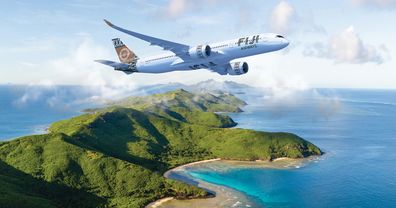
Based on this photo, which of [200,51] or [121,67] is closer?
[200,51]

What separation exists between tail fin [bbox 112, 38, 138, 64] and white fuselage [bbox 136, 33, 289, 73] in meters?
25.1

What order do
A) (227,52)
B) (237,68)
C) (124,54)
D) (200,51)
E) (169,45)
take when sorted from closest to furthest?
(200,51) < (227,52) < (169,45) < (237,68) < (124,54)

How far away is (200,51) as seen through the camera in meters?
81.7

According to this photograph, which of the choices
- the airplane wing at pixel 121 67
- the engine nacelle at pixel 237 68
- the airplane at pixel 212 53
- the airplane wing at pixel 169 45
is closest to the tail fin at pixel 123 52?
the airplane wing at pixel 121 67

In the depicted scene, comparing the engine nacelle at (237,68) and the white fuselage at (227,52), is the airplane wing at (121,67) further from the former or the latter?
the engine nacelle at (237,68)

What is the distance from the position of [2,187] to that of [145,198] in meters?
52.6

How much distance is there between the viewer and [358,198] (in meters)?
156

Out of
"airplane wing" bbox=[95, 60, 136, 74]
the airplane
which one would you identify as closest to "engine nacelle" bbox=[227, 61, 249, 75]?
the airplane

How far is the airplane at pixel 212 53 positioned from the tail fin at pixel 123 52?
21277 millimetres

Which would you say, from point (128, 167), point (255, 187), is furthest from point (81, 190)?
point (255, 187)

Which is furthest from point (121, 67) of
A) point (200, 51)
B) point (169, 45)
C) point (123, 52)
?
point (200, 51)

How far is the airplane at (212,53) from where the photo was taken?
7988 cm

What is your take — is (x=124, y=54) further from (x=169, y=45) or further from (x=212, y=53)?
(x=212, y=53)

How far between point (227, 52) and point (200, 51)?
6.28 m
